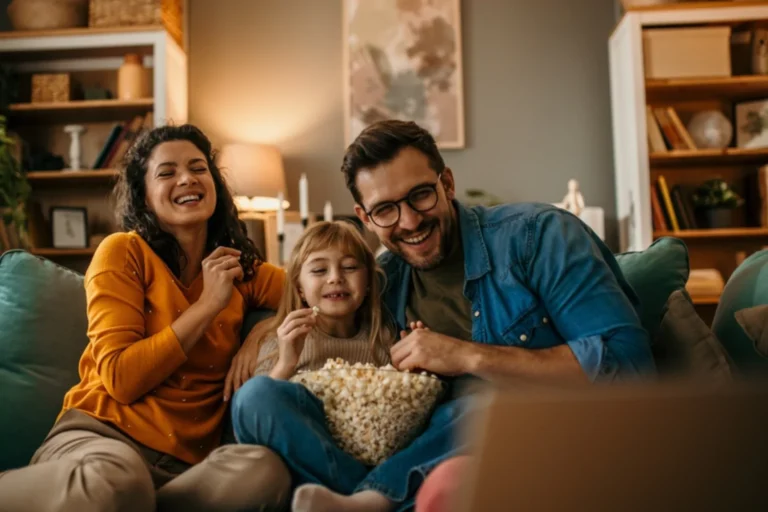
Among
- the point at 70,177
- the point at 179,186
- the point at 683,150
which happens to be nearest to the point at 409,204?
the point at 179,186

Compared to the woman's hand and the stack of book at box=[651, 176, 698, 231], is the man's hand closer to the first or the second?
the woman's hand

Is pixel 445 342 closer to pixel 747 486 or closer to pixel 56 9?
pixel 747 486

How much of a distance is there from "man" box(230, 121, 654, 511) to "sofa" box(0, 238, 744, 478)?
0.09 meters

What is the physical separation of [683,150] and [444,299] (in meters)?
2.68

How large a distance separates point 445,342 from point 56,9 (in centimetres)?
350

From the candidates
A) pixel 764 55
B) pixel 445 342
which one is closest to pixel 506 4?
pixel 764 55

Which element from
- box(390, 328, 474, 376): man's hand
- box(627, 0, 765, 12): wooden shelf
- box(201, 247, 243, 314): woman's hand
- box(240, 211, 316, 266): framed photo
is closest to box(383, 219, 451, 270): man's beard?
box(390, 328, 474, 376): man's hand

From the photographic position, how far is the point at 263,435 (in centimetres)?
121

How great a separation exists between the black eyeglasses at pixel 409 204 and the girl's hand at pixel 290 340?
25cm

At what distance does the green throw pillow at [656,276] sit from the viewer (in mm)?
1488

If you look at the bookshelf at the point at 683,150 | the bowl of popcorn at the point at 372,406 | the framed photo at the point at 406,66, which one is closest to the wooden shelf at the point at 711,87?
the bookshelf at the point at 683,150

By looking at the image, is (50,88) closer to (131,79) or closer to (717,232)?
(131,79)

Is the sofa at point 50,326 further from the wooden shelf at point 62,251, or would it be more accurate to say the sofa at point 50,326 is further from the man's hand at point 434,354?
the wooden shelf at point 62,251

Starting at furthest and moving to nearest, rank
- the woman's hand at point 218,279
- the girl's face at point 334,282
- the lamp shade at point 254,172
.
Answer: the lamp shade at point 254,172 → the girl's face at point 334,282 → the woman's hand at point 218,279
